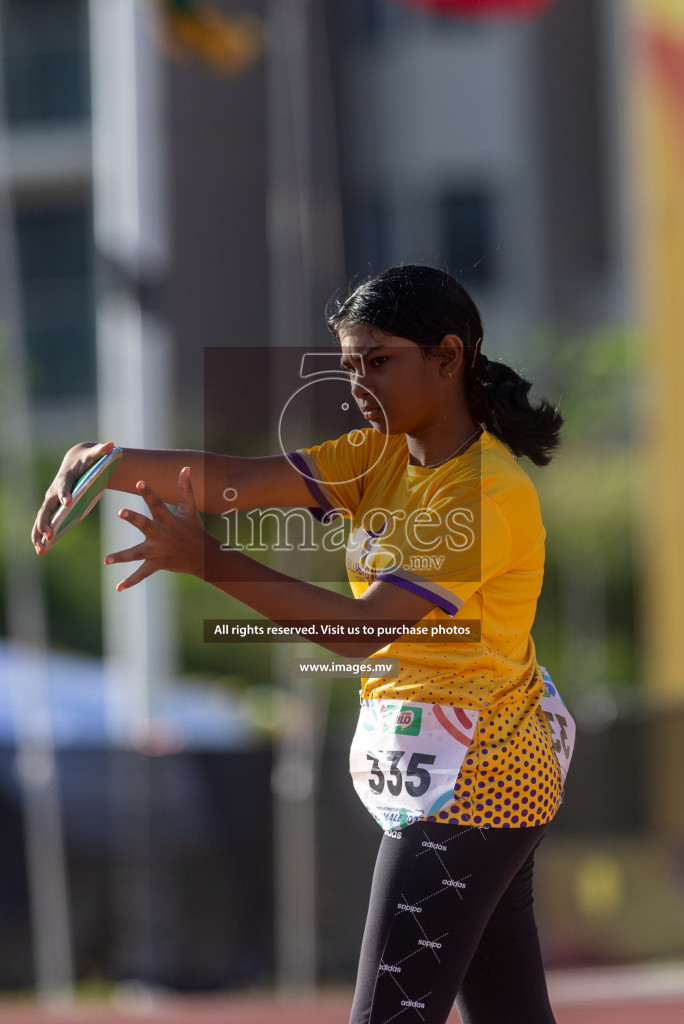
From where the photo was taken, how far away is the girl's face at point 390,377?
1.66m

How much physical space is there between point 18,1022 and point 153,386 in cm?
228

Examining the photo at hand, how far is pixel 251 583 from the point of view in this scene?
5.11 ft

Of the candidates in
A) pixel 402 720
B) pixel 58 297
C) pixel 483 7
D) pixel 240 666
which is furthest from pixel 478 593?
pixel 58 297

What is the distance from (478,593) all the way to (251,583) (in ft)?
1.03

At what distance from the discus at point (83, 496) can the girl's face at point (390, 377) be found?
343 mm

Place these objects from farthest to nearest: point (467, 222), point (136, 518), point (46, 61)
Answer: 1. point (467, 222)
2. point (46, 61)
3. point (136, 518)

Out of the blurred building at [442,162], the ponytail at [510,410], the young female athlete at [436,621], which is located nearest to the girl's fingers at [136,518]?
the young female athlete at [436,621]

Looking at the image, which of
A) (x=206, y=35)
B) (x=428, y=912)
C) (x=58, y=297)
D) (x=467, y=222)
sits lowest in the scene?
(x=428, y=912)

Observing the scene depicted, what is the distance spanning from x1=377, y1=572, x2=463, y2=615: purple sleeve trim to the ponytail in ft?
1.01

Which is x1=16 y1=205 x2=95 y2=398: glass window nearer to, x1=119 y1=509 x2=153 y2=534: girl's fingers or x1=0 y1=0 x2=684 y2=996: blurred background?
x1=0 y1=0 x2=684 y2=996: blurred background

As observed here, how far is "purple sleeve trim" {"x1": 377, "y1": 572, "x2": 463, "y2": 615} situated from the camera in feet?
5.16

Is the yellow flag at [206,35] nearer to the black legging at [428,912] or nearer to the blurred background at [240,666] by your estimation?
the blurred background at [240,666]

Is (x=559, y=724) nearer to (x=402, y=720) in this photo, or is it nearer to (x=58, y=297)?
(x=402, y=720)

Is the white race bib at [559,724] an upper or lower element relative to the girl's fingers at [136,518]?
lower
